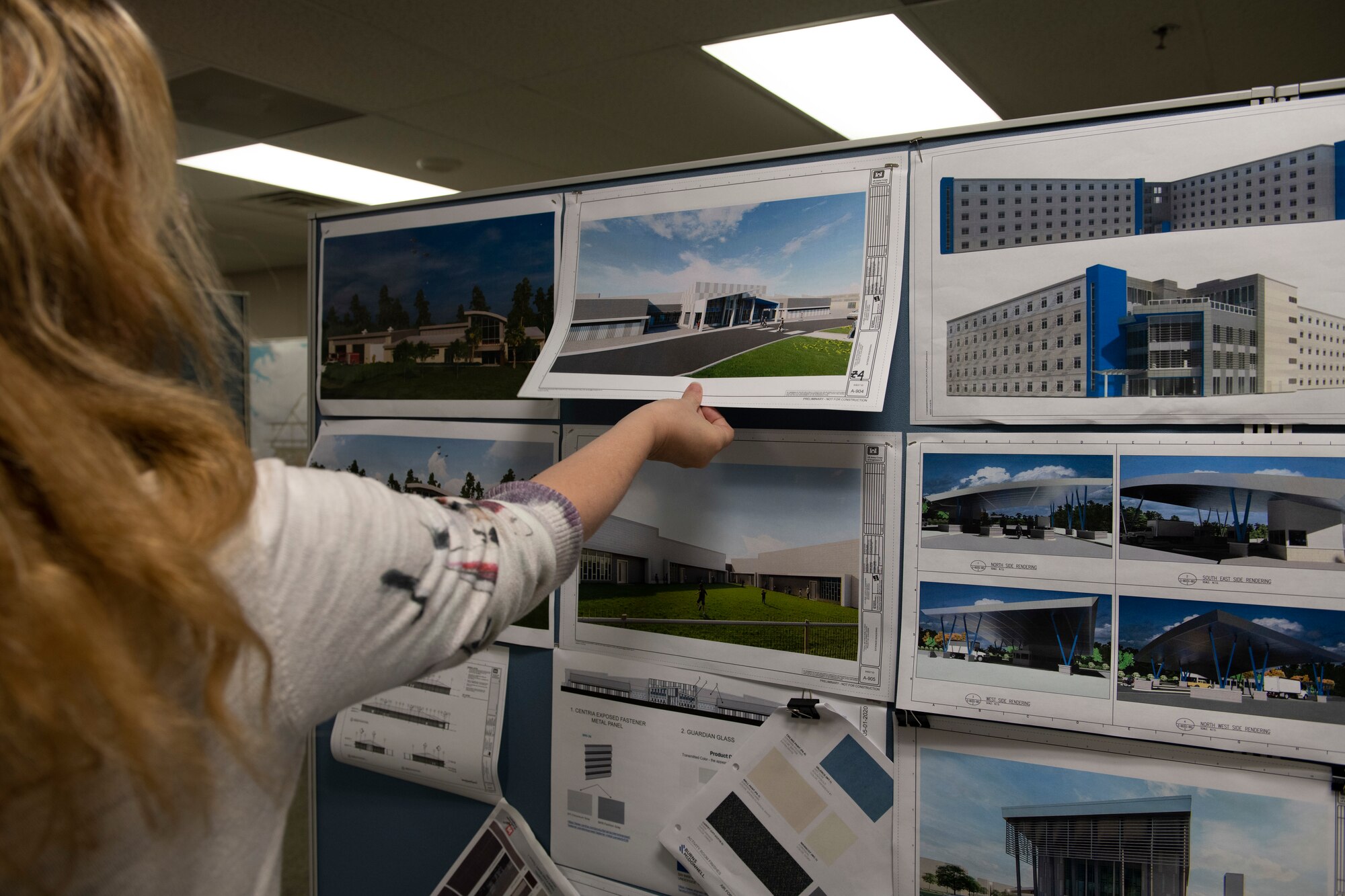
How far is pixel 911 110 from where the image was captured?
2.81 meters

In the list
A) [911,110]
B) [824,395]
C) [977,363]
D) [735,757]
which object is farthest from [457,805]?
[911,110]

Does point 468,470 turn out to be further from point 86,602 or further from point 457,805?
point 86,602

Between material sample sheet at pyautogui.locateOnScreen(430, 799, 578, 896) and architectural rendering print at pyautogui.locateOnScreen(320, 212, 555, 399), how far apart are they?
51 centimetres

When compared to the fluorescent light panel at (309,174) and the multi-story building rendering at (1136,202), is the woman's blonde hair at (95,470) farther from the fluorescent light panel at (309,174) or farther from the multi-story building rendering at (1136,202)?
the fluorescent light panel at (309,174)

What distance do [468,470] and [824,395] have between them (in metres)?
0.49

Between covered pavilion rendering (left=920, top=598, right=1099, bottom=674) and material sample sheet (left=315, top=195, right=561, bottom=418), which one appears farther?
material sample sheet (left=315, top=195, right=561, bottom=418)

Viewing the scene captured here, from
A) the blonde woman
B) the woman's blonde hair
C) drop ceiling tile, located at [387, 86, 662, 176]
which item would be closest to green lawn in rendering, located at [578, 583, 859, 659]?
the blonde woman

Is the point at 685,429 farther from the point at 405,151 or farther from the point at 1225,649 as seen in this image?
the point at 405,151

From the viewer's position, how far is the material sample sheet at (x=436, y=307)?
100 centimetres

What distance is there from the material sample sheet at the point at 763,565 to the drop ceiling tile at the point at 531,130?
229 cm

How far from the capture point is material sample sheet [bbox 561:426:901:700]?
80cm

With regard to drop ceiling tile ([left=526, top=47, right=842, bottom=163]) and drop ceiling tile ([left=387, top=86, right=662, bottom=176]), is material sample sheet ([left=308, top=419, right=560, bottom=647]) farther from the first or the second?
drop ceiling tile ([left=387, top=86, right=662, bottom=176])

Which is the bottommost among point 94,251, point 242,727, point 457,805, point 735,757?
point 457,805

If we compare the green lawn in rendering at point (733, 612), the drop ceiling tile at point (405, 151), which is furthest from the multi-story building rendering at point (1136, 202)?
the drop ceiling tile at point (405, 151)
